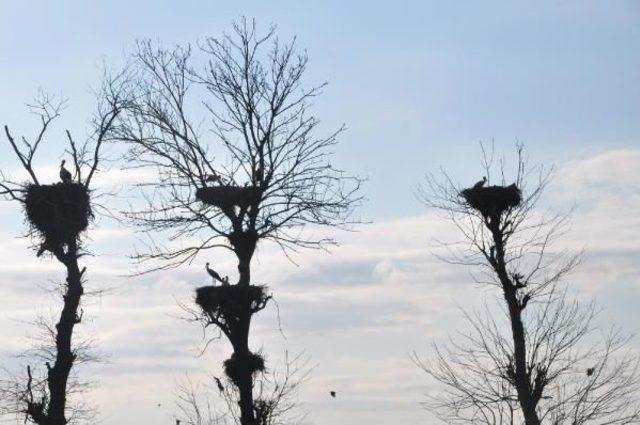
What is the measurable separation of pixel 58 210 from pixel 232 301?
16.3 ft

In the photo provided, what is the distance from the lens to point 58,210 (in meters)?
26.8

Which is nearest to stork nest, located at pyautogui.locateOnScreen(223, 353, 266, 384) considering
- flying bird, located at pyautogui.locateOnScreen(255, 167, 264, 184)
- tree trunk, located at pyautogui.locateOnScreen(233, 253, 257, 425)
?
tree trunk, located at pyautogui.locateOnScreen(233, 253, 257, 425)

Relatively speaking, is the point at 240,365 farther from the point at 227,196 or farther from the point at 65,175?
the point at 65,175

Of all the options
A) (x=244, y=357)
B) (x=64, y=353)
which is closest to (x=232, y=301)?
(x=244, y=357)

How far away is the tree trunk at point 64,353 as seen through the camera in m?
24.4

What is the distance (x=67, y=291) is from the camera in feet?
83.0

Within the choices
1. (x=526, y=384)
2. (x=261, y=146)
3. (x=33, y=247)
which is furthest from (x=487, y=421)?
(x=33, y=247)

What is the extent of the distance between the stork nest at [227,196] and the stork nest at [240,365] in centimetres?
265

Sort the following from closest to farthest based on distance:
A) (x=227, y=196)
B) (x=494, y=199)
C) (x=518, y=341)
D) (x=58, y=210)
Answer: (x=518, y=341) < (x=227, y=196) < (x=494, y=199) < (x=58, y=210)

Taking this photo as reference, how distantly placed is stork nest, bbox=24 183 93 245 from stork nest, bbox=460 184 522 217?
7617 millimetres

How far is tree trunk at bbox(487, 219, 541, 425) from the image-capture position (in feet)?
72.4

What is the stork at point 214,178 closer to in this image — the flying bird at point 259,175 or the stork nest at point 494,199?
the flying bird at point 259,175

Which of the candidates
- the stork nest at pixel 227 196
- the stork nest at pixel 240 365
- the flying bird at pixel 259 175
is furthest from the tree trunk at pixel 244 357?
the flying bird at pixel 259 175

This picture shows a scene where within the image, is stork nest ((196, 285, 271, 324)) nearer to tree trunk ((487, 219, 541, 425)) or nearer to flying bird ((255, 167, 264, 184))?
flying bird ((255, 167, 264, 184))
